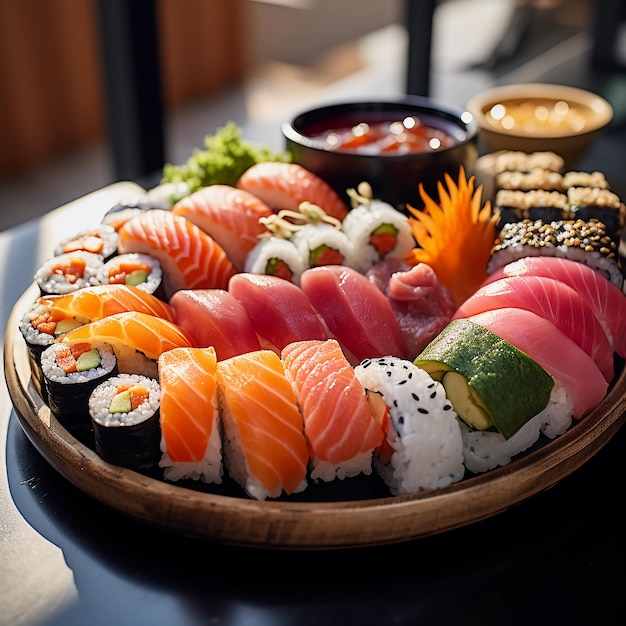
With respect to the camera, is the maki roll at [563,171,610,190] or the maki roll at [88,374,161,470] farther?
the maki roll at [563,171,610,190]

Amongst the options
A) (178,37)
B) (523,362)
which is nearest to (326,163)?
(523,362)

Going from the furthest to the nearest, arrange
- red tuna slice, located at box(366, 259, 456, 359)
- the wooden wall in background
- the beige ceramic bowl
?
the wooden wall in background → the beige ceramic bowl → red tuna slice, located at box(366, 259, 456, 359)

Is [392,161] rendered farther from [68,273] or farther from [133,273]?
[68,273]

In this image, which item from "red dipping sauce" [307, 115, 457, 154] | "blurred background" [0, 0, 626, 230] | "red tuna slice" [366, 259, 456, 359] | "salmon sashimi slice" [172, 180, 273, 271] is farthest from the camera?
"blurred background" [0, 0, 626, 230]

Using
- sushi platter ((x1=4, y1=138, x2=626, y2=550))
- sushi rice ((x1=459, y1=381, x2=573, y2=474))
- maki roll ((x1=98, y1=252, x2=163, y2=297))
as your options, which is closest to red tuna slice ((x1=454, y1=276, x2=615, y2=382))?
sushi platter ((x1=4, y1=138, x2=626, y2=550))

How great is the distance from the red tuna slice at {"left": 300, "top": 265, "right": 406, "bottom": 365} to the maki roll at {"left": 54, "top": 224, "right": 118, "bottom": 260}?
41 cm

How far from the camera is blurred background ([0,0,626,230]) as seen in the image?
2.49 meters

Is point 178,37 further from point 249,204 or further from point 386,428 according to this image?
point 386,428

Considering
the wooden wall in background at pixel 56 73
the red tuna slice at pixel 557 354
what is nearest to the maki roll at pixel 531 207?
the red tuna slice at pixel 557 354

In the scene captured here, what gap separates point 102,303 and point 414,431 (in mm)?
543

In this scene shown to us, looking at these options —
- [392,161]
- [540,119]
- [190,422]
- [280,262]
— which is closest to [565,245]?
[392,161]

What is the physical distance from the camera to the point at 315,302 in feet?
4.31

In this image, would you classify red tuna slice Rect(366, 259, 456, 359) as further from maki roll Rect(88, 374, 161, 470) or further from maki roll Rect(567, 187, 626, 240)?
maki roll Rect(88, 374, 161, 470)

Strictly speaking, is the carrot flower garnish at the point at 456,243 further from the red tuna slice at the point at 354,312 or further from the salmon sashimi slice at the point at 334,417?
the salmon sashimi slice at the point at 334,417
